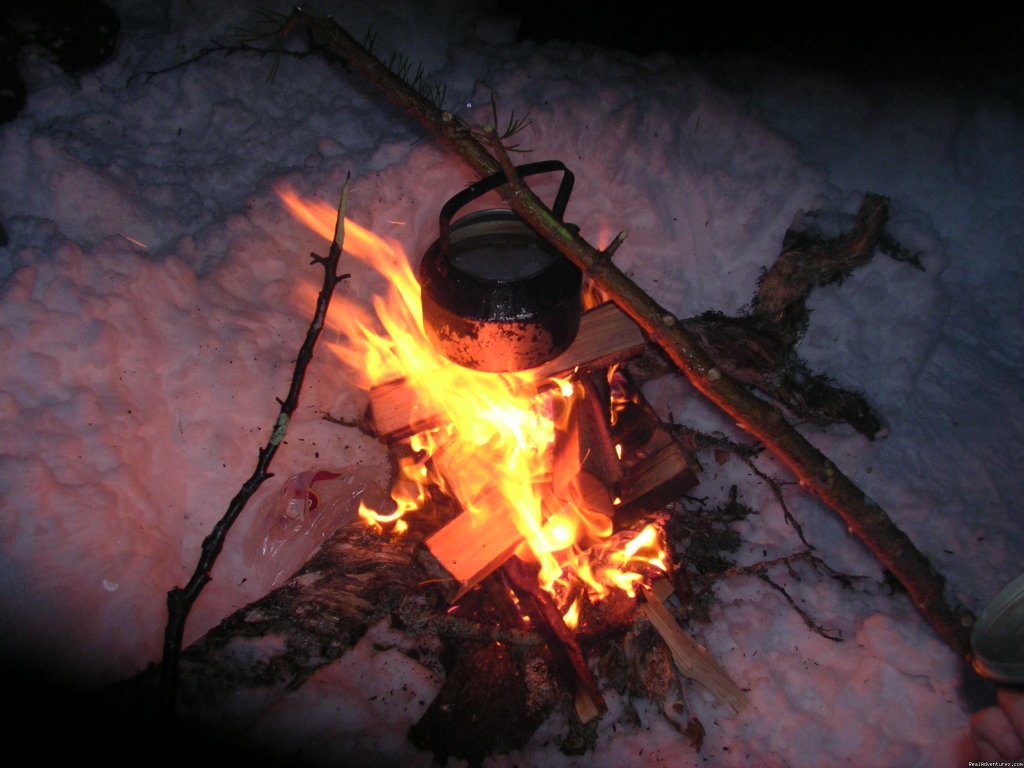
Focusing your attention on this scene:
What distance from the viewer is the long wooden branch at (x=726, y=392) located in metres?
2.43

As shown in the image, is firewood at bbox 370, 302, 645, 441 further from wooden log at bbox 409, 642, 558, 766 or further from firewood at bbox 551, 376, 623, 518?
wooden log at bbox 409, 642, 558, 766

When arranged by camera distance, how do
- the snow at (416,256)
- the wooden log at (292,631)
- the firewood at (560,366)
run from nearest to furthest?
the wooden log at (292,631)
the snow at (416,256)
the firewood at (560,366)

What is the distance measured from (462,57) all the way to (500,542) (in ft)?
11.6

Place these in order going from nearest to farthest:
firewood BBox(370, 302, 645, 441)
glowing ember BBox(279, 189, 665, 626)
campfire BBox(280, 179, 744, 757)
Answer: campfire BBox(280, 179, 744, 757) → glowing ember BBox(279, 189, 665, 626) → firewood BBox(370, 302, 645, 441)

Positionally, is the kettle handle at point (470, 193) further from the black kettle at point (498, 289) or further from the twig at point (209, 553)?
the twig at point (209, 553)

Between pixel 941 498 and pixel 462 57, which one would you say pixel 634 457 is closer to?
pixel 941 498

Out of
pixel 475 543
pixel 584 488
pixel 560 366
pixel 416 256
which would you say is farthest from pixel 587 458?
pixel 416 256

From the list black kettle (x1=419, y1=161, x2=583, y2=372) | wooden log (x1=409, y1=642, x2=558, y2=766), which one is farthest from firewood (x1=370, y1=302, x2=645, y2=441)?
wooden log (x1=409, y1=642, x2=558, y2=766)

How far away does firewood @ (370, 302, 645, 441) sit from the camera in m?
2.98

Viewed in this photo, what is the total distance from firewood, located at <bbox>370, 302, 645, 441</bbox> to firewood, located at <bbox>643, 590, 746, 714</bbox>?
1198 mm

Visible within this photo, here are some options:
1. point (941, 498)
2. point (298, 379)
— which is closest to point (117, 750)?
point (298, 379)

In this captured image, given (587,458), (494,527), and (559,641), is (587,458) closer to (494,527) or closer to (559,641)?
(494,527)

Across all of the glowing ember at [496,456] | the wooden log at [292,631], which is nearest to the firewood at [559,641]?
the glowing ember at [496,456]

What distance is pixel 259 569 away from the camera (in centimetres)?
306
